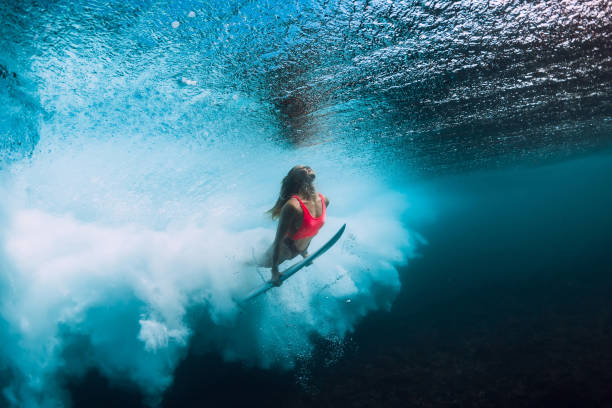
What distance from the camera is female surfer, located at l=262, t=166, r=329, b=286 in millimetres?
3908

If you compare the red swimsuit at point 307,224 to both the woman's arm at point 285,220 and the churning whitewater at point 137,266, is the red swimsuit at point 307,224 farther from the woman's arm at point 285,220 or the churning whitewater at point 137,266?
the churning whitewater at point 137,266

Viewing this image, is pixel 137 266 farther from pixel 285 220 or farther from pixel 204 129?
pixel 285 220

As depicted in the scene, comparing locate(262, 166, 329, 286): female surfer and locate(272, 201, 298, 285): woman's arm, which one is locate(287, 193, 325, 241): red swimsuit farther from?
locate(272, 201, 298, 285): woman's arm

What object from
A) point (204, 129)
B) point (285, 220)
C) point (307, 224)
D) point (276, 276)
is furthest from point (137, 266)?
point (307, 224)

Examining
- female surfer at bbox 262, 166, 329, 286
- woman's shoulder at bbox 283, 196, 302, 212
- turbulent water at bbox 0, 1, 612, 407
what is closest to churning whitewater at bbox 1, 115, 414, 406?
turbulent water at bbox 0, 1, 612, 407

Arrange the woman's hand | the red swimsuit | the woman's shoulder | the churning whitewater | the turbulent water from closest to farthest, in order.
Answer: the turbulent water → the woman's shoulder → the red swimsuit → the woman's hand → the churning whitewater

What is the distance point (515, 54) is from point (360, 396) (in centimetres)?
762

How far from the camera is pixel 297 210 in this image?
12.7 ft

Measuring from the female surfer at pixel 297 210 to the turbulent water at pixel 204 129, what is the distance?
1.43 m

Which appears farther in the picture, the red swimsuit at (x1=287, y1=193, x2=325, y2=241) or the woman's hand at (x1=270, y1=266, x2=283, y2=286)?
the woman's hand at (x1=270, y1=266, x2=283, y2=286)

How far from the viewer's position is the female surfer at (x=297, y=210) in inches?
154

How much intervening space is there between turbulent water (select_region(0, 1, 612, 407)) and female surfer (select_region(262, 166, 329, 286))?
1426 mm

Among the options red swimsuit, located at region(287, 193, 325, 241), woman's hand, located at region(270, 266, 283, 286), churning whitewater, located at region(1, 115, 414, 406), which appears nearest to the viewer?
red swimsuit, located at region(287, 193, 325, 241)

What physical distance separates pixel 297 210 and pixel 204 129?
107 inches
